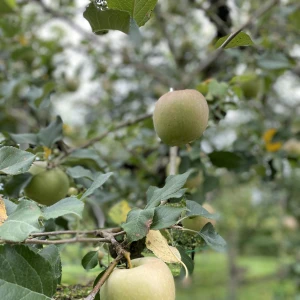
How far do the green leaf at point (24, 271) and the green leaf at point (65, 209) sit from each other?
50mm

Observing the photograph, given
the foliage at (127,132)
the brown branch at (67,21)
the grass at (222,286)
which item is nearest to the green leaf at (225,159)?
the foliage at (127,132)

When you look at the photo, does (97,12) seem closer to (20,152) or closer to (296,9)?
(20,152)

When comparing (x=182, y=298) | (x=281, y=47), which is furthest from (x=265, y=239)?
(x=281, y=47)

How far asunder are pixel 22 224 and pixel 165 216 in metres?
0.19

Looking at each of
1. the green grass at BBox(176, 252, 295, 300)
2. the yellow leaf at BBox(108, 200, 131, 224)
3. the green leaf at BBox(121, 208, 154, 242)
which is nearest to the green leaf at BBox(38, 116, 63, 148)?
the yellow leaf at BBox(108, 200, 131, 224)

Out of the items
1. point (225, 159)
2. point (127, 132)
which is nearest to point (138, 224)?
point (225, 159)

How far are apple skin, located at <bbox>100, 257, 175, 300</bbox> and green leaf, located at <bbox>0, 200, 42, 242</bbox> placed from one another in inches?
4.5

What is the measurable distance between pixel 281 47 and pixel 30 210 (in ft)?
4.44

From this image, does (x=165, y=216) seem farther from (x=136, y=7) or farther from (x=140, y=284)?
(x=136, y=7)

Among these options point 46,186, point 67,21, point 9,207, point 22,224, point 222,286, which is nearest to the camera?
point 22,224

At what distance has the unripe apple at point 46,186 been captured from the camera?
0.83m

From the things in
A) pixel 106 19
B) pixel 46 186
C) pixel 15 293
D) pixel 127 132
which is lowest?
pixel 127 132

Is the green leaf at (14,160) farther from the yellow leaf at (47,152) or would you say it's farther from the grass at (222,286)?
the grass at (222,286)

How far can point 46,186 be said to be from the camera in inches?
32.7
